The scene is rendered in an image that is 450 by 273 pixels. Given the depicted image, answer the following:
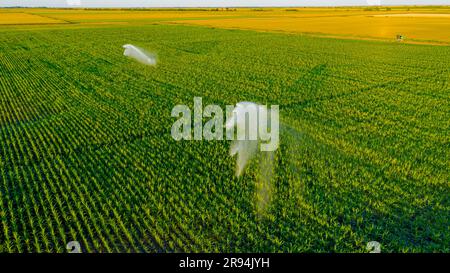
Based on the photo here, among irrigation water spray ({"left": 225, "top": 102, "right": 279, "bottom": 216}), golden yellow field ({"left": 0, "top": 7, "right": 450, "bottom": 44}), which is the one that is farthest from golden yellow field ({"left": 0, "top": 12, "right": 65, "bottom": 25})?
irrigation water spray ({"left": 225, "top": 102, "right": 279, "bottom": 216})

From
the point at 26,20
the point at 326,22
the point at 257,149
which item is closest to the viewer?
the point at 257,149

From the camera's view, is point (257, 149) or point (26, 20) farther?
point (26, 20)

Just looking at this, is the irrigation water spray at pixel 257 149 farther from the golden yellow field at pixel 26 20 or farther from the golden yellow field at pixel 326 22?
the golden yellow field at pixel 26 20

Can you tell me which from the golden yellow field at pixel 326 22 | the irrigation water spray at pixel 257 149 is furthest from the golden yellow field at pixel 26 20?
the irrigation water spray at pixel 257 149

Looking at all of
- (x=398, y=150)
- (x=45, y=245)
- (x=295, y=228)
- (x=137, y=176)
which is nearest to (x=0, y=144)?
(x=137, y=176)

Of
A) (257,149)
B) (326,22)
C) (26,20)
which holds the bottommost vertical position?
(257,149)

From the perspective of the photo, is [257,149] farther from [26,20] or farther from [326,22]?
[26,20]

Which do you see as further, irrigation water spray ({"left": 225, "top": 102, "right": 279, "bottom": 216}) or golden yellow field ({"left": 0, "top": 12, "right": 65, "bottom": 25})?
golden yellow field ({"left": 0, "top": 12, "right": 65, "bottom": 25})

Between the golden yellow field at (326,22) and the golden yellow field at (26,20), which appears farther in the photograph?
the golden yellow field at (26,20)

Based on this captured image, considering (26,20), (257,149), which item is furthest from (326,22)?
(257,149)

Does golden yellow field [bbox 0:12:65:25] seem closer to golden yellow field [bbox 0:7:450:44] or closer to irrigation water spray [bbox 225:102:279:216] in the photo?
golden yellow field [bbox 0:7:450:44]

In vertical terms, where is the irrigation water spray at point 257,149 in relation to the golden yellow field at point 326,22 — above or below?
below

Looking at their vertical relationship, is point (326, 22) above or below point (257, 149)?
above
